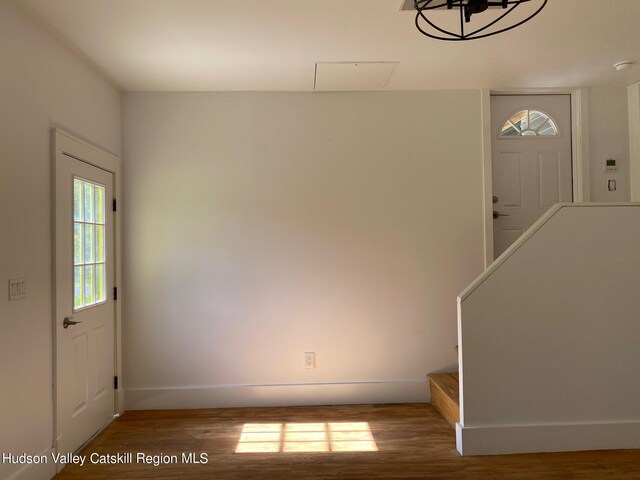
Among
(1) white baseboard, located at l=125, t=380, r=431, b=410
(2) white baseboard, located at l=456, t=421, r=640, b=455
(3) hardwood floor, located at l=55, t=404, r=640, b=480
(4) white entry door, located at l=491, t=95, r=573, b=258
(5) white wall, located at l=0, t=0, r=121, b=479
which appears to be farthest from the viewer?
(4) white entry door, located at l=491, t=95, r=573, b=258

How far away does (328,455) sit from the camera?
9.20 feet

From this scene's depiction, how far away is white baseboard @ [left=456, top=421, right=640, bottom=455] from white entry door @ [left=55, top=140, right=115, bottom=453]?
2.55 meters

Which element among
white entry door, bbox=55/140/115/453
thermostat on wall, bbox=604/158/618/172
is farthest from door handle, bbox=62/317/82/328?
thermostat on wall, bbox=604/158/618/172

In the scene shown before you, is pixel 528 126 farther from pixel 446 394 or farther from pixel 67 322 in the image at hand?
pixel 67 322

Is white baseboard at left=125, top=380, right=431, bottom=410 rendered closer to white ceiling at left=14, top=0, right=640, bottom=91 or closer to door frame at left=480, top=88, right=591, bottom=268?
door frame at left=480, top=88, right=591, bottom=268

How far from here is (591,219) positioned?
2822 millimetres

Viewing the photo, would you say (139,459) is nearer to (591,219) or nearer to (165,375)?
(165,375)

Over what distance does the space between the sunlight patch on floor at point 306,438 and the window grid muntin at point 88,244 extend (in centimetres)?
149

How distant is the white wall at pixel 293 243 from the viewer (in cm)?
365

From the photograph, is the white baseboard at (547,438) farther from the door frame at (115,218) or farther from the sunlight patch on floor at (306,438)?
the door frame at (115,218)

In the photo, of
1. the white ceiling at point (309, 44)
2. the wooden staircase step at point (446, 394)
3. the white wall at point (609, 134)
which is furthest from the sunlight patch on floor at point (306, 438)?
the white wall at point (609, 134)

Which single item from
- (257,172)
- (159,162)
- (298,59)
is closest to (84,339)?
(159,162)

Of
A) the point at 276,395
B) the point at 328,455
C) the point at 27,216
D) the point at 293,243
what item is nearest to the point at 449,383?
the point at 328,455

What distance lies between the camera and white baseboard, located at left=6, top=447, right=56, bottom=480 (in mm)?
2240
